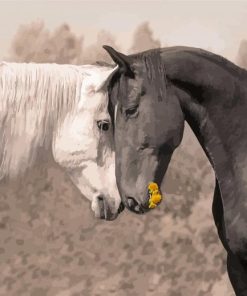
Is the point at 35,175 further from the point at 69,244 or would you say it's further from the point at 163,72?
the point at 163,72

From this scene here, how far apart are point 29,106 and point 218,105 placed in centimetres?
47

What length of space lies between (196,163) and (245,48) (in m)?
0.61

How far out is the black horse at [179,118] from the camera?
48.9 inches

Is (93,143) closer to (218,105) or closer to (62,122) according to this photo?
(62,122)

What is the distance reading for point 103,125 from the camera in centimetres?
140

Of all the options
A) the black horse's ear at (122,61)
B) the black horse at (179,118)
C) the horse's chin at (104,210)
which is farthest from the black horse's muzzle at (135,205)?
the black horse's ear at (122,61)

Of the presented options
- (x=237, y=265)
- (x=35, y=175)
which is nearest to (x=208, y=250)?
(x=35, y=175)

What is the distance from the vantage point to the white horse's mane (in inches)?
54.4

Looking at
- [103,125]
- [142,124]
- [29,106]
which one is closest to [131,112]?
[142,124]

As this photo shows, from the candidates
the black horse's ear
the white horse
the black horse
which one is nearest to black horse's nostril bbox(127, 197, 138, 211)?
the black horse

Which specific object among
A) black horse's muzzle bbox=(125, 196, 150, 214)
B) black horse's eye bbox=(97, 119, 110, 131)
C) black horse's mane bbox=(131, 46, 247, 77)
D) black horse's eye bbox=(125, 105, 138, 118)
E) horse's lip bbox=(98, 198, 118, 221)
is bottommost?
horse's lip bbox=(98, 198, 118, 221)

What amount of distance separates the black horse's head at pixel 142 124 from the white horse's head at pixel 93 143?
13cm

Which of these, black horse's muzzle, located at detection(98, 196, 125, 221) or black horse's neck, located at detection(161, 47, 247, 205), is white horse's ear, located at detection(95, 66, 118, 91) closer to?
black horse's neck, located at detection(161, 47, 247, 205)

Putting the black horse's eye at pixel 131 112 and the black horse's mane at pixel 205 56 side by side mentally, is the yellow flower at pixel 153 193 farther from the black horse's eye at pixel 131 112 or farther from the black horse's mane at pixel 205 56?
the black horse's mane at pixel 205 56
